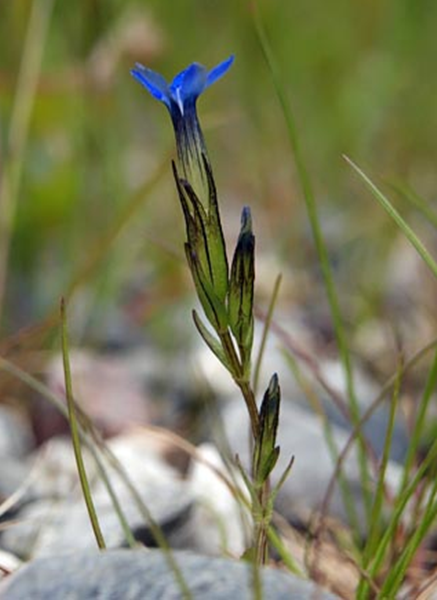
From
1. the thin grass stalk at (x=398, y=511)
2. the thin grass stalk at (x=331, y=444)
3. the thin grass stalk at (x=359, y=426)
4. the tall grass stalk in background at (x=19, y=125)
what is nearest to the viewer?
the thin grass stalk at (x=398, y=511)

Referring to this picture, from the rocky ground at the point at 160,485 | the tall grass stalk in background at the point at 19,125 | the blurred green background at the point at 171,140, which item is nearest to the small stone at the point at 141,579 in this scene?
the rocky ground at the point at 160,485

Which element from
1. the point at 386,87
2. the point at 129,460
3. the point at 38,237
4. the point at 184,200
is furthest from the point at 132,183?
the point at 184,200

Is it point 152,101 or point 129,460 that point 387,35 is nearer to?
point 152,101

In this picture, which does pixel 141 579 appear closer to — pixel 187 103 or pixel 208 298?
pixel 208 298

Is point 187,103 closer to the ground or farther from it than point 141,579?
farther from it

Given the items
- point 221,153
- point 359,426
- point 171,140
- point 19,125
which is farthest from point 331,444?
point 221,153

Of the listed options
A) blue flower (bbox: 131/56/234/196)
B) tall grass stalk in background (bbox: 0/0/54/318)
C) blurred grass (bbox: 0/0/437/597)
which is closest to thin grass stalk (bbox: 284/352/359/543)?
blurred grass (bbox: 0/0/437/597)

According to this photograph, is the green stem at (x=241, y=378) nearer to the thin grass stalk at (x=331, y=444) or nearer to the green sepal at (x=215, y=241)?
the green sepal at (x=215, y=241)
